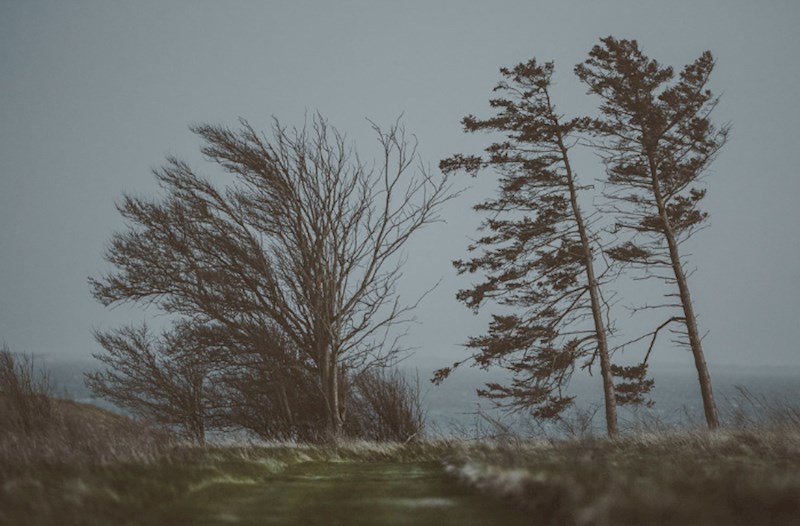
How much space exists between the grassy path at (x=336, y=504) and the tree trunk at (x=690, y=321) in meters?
10.1

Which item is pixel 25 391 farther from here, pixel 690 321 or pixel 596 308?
pixel 690 321

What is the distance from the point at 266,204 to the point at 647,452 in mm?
8619

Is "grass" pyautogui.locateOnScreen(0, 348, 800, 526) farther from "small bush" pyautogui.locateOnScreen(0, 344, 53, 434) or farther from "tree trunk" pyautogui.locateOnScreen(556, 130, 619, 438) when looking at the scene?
"tree trunk" pyautogui.locateOnScreen(556, 130, 619, 438)

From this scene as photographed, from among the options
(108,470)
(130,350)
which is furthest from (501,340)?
(108,470)

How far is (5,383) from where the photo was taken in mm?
9891

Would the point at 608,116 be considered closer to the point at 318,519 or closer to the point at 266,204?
the point at 266,204

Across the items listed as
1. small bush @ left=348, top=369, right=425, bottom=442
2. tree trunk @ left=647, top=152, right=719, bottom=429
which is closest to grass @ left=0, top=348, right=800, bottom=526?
small bush @ left=348, top=369, right=425, bottom=442

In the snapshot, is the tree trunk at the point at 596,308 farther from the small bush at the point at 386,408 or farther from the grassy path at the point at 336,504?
the grassy path at the point at 336,504

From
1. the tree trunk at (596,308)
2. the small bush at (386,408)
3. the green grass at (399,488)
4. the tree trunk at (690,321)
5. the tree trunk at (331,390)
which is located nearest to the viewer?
the green grass at (399,488)

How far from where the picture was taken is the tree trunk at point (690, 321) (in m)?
13.3

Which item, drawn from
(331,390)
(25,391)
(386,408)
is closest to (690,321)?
(386,408)

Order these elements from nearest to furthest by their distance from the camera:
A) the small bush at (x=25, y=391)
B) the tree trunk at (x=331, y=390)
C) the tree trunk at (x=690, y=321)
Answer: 1. the small bush at (x=25, y=391)
2. the tree trunk at (x=331, y=390)
3. the tree trunk at (x=690, y=321)

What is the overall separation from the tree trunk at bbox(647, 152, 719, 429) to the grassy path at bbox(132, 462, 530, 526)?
398 inches

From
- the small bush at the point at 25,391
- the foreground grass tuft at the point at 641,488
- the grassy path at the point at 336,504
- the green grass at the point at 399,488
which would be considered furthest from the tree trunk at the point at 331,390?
the grassy path at the point at 336,504
